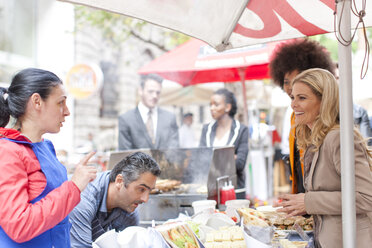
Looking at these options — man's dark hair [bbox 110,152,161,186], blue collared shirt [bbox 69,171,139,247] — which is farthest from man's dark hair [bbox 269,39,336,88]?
blue collared shirt [bbox 69,171,139,247]

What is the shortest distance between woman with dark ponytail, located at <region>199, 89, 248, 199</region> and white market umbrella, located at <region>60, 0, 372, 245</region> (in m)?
2.23

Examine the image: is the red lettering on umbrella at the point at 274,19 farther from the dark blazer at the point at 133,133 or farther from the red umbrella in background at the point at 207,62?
the dark blazer at the point at 133,133

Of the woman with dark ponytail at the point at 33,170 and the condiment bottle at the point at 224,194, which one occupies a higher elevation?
the woman with dark ponytail at the point at 33,170

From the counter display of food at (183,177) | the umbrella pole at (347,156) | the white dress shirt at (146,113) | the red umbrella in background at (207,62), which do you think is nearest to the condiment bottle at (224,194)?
the counter display of food at (183,177)

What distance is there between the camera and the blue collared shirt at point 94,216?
2.69 meters

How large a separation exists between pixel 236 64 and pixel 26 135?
4.62 metres

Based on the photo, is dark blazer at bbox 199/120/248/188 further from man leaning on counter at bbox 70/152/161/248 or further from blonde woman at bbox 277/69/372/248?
blonde woman at bbox 277/69/372/248

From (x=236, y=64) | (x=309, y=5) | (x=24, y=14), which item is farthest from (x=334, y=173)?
(x=24, y=14)

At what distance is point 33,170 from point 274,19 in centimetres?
208

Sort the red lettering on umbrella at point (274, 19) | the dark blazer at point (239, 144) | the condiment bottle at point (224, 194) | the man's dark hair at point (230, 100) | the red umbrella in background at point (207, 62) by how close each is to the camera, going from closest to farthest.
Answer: the red lettering on umbrella at point (274, 19)
the condiment bottle at point (224, 194)
the dark blazer at point (239, 144)
the man's dark hair at point (230, 100)
the red umbrella in background at point (207, 62)

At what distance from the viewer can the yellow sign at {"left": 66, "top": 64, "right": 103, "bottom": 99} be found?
36.8 feet

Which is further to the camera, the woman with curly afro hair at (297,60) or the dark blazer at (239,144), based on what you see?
the dark blazer at (239,144)

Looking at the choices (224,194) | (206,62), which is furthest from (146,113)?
(224,194)

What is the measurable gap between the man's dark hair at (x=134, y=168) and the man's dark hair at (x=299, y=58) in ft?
5.98
